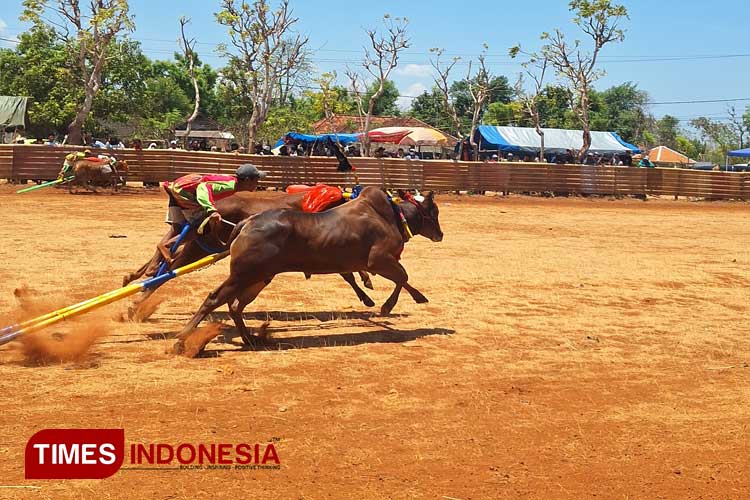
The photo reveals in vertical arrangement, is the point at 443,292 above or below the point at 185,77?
below

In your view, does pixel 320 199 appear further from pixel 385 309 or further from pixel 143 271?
pixel 143 271

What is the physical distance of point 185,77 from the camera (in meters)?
77.4

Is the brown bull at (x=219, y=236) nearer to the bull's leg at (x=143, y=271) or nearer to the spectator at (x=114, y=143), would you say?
the bull's leg at (x=143, y=271)

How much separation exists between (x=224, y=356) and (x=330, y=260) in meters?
1.58

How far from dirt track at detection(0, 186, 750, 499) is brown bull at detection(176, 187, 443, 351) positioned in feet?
1.97

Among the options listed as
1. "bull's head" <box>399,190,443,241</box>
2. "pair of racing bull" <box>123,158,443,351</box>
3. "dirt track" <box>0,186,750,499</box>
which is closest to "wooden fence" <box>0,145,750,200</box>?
"dirt track" <box>0,186,750,499</box>

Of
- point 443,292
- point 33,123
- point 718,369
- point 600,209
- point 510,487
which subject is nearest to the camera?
point 510,487

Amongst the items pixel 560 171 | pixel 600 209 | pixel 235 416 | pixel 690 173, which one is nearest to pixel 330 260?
pixel 235 416

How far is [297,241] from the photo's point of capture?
8703 mm

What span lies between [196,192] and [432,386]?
3980 millimetres

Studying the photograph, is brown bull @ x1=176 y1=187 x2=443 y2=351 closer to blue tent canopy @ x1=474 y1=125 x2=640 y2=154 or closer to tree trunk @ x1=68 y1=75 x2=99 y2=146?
tree trunk @ x1=68 y1=75 x2=99 y2=146

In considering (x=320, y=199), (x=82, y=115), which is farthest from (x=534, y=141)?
(x=320, y=199)

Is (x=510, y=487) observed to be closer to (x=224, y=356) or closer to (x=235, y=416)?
(x=235, y=416)

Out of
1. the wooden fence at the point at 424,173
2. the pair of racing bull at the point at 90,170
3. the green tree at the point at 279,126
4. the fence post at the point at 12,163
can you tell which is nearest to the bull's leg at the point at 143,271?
the pair of racing bull at the point at 90,170
